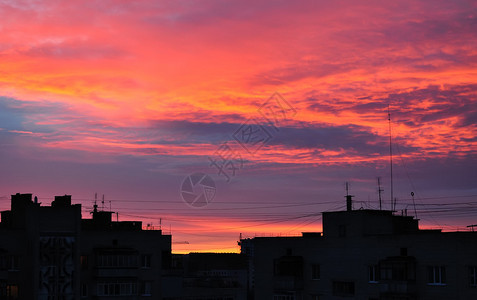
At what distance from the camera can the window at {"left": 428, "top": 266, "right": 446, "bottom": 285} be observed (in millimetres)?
90688

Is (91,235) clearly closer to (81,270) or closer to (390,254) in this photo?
(81,270)

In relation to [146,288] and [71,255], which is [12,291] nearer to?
[71,255]

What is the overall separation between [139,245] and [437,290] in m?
52.0

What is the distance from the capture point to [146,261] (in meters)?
120

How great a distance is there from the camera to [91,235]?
375 ft

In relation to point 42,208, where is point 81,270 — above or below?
below

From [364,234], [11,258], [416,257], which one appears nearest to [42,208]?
[11,258]

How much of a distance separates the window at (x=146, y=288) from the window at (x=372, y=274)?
1526 inches

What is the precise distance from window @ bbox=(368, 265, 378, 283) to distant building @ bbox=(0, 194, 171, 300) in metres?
37.6

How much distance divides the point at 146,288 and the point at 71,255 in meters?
16.9

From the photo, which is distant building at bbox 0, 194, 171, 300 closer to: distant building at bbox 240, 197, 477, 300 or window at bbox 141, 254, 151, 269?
window at bbox 141, 254, 151, 269

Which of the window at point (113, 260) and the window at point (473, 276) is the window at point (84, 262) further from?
the window at point (473, 276)

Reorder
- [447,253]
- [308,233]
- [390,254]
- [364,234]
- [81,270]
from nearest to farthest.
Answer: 1. [447,253]
2. [390,254]
3. [364,234]
4. [81,270]
5. [308,233]

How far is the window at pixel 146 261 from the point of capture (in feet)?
393
